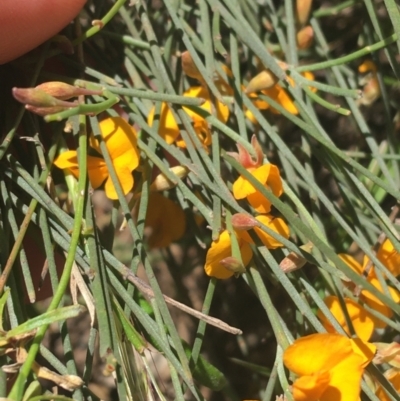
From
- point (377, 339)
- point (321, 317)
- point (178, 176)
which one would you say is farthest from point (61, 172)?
point (377, 339)

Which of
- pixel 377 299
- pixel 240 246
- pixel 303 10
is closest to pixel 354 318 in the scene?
pixel 377 299

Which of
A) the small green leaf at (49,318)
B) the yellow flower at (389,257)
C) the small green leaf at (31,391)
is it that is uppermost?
the small green leaf at (49,318)

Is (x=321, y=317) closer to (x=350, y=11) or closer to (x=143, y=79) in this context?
(x=143, y=79)

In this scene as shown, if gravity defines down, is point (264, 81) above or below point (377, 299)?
above

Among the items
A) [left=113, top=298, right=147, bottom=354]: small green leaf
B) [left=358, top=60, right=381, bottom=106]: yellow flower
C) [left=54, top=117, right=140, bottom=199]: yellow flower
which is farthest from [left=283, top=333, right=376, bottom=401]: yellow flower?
[left=358, top=60, right=381, bottom=106]: yellow flower

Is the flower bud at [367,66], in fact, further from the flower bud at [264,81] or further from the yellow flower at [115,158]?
the yellow flower at [115,158]

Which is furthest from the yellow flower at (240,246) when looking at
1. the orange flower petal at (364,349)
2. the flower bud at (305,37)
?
the flower bud at (305,37)

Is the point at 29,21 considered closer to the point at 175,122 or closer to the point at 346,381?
the point at 175,122

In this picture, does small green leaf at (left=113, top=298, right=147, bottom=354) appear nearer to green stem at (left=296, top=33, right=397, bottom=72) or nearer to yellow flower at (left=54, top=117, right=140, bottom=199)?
yellow flower at (left=54, top=117, right=140, bottom=199)
